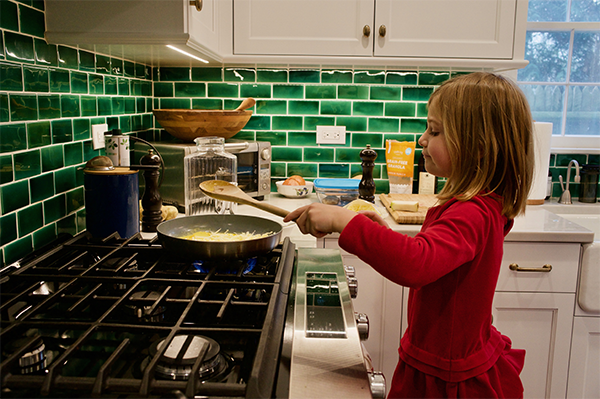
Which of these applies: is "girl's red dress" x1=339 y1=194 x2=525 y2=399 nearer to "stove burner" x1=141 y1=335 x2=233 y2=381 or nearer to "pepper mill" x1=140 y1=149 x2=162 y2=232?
"stove burner" x1=141 y1=335 x2=233 y2=381

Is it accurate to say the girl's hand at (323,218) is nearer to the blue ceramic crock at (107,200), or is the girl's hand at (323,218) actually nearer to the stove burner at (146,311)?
the stove burner at (146,311)

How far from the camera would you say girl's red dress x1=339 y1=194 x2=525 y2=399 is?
91 cm

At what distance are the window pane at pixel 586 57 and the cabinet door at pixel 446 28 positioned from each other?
0.72 meters

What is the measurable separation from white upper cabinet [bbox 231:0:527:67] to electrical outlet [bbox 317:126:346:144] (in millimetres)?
449

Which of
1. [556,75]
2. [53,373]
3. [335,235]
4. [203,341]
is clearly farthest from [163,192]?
[556,75]

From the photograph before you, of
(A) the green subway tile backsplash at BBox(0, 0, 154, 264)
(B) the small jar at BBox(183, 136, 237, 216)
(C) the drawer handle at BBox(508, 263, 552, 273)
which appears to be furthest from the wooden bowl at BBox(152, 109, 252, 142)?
(C) the drawer handle at BBox(508, 263, 552, 273)

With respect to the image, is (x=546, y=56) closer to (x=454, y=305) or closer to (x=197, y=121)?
(x=197, y=121)

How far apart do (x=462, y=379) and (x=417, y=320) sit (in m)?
0.14

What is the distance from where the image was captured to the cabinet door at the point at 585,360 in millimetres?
1864

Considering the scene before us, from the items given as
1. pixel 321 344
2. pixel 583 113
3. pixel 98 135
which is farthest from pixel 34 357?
pixel 583 113

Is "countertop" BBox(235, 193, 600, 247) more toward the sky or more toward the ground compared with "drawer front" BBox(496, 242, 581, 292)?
more toward the sky

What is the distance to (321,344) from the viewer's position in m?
0.72

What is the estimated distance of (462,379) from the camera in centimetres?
102

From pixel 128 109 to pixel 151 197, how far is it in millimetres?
638
